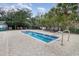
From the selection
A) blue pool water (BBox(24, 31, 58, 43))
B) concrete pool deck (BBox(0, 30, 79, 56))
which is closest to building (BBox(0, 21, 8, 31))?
concrete pool deck (BBox(0, 30, 79, 56))

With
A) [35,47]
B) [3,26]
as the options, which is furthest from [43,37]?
[3,26]

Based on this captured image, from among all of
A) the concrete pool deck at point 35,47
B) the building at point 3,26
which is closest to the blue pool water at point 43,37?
the concrete pool deck at point 35,47

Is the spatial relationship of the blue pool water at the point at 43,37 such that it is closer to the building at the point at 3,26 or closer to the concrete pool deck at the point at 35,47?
the concrete pool deck at the point at 35,47

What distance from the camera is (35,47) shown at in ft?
9.25

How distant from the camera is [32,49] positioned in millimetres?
2805

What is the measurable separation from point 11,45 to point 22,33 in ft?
1.04

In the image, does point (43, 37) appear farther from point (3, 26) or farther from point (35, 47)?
point (3, 26)

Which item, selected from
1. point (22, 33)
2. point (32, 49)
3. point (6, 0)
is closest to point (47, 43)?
point (32, 49)

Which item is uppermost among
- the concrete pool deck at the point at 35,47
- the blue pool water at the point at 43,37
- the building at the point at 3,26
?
the building at the point at 3,26

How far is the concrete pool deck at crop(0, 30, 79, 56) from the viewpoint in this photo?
9.12ft

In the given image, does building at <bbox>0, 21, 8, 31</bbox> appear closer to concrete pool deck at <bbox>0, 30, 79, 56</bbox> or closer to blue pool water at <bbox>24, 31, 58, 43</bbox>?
concrete pool deck at <bbox>0, 30, 79, 56</bbox>

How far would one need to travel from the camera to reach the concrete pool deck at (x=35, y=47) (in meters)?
2.78

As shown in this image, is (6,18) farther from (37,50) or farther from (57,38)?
(57,38)

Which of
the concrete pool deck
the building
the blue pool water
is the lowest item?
the concrete pool deck
